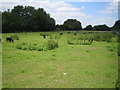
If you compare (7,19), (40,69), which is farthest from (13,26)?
(40,69)

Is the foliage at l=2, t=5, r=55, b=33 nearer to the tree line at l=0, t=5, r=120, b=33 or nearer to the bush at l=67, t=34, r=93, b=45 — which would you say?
the tree line at l=0, t=5, r=120, b=33

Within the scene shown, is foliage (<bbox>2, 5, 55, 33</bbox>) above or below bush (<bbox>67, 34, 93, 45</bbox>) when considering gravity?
above

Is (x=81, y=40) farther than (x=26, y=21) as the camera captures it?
No

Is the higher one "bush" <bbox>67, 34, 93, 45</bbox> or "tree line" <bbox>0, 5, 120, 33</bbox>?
"tree line" <bbox>0, 5, 120, 33</bbox>

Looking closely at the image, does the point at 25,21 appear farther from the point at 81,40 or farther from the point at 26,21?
the point at 81,40

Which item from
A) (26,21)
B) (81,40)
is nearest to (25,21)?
(26,21)

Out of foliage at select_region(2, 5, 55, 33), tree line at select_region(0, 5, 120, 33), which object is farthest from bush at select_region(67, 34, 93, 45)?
foliage at select_region(2, 5, 55, 33)

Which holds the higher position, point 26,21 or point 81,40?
point 26,21

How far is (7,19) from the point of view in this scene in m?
56.8

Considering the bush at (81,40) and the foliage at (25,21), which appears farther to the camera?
the foliage at (25,21)

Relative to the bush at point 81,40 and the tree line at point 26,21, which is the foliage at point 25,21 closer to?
the tree line at point 26,21

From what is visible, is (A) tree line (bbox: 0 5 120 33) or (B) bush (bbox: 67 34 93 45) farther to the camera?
(A) tree line (bbox: 0 5 120 33)

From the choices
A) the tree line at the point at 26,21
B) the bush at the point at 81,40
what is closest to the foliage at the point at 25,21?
the tree line at the point at 26,21

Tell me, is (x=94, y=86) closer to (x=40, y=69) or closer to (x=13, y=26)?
(x=40, y=69)
